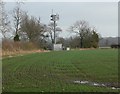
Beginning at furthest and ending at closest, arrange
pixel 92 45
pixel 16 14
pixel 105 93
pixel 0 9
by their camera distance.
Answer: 1. pixel 92 45
2. pixel 16 14
3. pixel 0 9
4. pixel 105 93

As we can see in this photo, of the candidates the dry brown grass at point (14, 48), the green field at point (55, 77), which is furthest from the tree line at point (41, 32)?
the green field at point (55, 77)

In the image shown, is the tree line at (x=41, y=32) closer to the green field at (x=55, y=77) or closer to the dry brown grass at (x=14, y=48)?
the dry brown grass at (x=14, y=48)

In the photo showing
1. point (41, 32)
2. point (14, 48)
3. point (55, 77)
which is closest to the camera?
point (55, 77)

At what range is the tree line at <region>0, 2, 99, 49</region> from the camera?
82688 millimetres

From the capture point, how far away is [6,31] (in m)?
66.8

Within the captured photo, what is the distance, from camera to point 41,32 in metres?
96.6

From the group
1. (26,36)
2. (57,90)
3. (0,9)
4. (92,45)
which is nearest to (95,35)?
(92,45)

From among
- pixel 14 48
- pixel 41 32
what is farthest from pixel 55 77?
pixel 41 32

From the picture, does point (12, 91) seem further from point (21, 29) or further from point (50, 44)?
point (50, 44)

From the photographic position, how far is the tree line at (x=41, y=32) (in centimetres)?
8269

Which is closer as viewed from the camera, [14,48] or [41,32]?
[14,48]

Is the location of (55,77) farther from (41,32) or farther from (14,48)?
(41,32)

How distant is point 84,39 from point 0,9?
6621 cm

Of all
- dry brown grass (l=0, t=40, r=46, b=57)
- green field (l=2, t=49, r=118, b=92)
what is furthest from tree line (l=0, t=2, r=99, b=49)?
green field (l=2, t=49, r=118, b=92)
